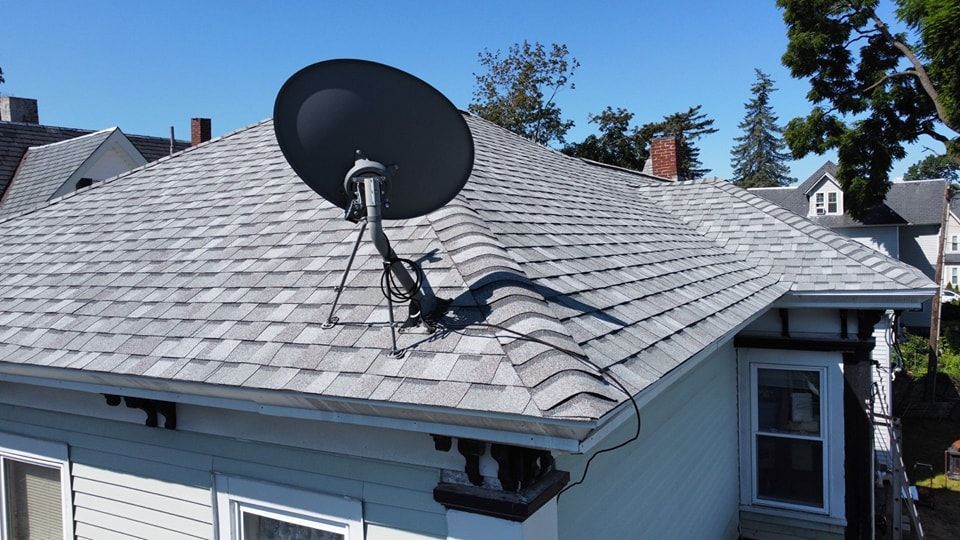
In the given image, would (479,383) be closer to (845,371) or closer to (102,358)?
(102,358)

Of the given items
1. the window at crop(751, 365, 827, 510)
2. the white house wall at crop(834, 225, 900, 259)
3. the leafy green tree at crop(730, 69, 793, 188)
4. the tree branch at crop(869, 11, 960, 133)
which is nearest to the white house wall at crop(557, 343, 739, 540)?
the window at crop(751, 365, 827, 510)

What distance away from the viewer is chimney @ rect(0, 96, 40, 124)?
83.9 feet

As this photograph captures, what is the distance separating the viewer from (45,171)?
1847cm

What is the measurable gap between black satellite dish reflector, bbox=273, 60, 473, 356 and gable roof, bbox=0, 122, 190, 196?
20965 millimetres

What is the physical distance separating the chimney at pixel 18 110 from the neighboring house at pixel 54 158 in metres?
3.53

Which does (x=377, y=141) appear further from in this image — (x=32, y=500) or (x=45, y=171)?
(x=45, y=171)

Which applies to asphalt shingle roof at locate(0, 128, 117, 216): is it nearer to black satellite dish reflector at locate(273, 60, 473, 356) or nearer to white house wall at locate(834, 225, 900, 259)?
black satellite dish reflector at locate(273, 60, 473, 356)

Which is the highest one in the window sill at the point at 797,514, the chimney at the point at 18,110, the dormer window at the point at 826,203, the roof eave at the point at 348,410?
the chimney at the point at 18,110

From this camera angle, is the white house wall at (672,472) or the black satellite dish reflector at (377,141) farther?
the white house wall at (672,472)

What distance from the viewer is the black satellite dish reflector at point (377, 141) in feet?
11.6

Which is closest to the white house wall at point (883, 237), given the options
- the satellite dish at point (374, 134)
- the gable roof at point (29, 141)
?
the gable roof at point (29, 141)

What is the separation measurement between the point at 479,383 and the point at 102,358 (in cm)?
267

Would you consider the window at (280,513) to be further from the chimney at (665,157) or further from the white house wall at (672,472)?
the chimney at (665,157)

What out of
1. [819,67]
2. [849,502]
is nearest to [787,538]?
[849,502]
